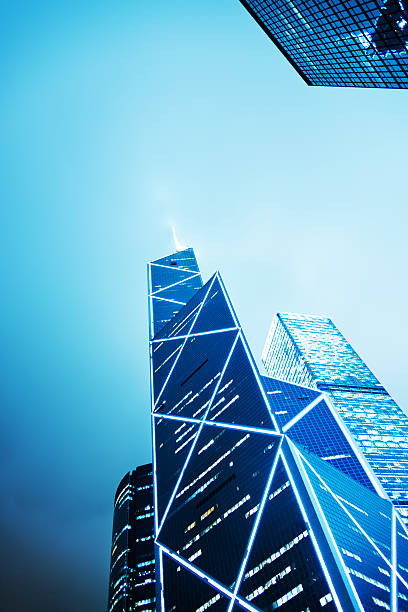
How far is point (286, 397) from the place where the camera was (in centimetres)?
7894

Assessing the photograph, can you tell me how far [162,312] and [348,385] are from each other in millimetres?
67276

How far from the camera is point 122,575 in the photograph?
9669 cm

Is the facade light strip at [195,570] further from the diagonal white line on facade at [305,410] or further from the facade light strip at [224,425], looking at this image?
the diagonal white line on facade at [305,410]

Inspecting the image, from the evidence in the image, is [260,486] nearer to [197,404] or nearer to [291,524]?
[291,524]

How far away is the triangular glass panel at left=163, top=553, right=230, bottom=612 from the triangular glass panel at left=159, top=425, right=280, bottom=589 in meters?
1.46

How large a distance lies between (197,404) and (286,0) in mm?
61220

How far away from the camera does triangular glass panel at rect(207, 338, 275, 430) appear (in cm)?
6233

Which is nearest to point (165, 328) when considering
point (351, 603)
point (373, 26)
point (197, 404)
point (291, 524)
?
point (197, 404)

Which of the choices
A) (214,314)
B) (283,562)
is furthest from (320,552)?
(214,314)

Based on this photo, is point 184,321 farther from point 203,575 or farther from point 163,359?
point 203,575

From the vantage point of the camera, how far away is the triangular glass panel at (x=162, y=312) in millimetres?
116062

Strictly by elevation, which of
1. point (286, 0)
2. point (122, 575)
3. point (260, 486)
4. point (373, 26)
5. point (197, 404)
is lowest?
point (122, 575)

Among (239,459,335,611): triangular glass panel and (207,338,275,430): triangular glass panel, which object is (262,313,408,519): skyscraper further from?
(239,459,335,611): triangular glass panel

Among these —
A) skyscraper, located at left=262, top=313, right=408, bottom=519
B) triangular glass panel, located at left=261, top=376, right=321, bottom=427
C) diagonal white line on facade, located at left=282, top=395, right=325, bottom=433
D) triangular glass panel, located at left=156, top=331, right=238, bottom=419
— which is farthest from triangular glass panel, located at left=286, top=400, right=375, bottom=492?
triangular glass panel, located at left=156, top=331, right=238, bottom=419
